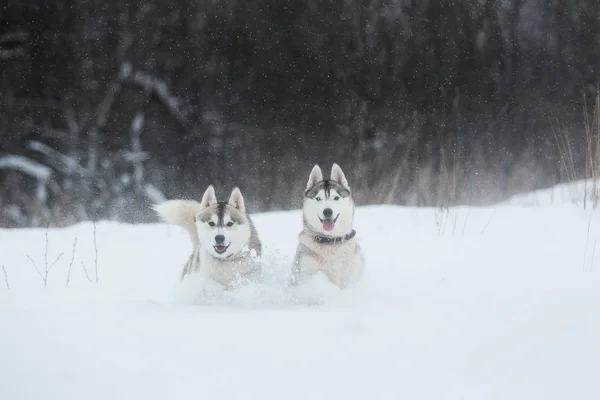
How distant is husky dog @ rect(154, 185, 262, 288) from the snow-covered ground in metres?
0.14

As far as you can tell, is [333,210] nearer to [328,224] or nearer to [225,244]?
[328,224]

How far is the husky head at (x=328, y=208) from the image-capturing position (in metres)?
3.97

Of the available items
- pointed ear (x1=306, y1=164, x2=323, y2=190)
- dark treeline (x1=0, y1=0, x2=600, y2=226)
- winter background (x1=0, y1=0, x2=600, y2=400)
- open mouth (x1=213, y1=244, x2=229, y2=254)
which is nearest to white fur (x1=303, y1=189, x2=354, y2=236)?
pointed ear (x1=306, y1=164, x2=323, y2=190)

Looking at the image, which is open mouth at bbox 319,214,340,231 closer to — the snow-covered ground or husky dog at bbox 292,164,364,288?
husky dog at bbox 292,164,364,288

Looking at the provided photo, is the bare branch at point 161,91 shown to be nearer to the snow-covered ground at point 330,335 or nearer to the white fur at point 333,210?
the snow-covered ground at point 330,335

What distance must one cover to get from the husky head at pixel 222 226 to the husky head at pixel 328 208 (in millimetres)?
418

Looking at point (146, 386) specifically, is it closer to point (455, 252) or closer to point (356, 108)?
point (455, 252)

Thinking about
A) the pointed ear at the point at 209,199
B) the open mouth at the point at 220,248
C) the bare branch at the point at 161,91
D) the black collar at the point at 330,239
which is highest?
the bare branch at the point at 161,91

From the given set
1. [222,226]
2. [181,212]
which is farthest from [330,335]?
[181,212]

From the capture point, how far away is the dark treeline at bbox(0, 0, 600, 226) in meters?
8.66

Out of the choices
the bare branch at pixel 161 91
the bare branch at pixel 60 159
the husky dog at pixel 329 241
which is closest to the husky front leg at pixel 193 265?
the husky dog at pixel 329 241

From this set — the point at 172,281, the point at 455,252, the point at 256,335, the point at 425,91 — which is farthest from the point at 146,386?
the point at 425,91

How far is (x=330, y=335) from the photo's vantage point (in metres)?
2.67

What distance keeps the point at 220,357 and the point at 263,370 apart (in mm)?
198
